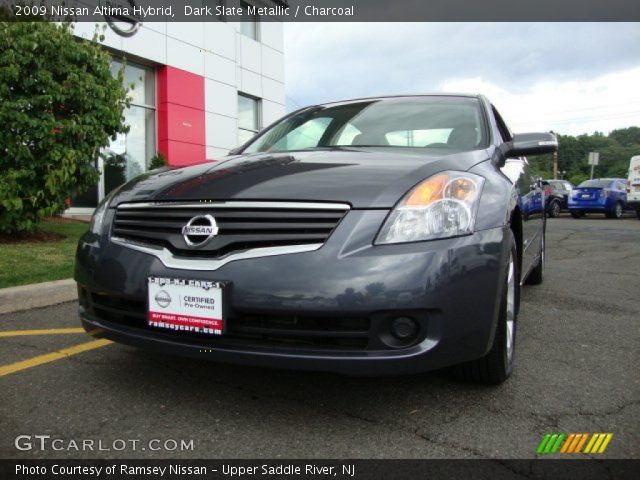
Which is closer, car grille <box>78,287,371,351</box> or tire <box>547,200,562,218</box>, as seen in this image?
car grille <box>78,287,371,351</box>

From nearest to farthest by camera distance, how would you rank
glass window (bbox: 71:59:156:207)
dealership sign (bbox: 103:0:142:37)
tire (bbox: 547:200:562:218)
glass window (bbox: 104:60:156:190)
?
dealership sign (bbox: 103:0:142:37), glass window (bbox: 71:59:156:207), glass window (bbox: 104:60:156:190), tire (bbox: 547:200:562:218)

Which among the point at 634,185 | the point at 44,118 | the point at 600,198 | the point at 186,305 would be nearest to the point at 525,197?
the point at 186,305

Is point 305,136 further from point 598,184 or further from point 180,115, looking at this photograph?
point 598,184

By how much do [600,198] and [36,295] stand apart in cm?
1716

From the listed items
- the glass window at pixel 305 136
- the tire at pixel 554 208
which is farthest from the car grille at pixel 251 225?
the tire at pixel 554 208

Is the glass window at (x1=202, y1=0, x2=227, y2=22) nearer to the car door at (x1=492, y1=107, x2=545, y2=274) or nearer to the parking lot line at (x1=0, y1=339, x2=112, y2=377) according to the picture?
the car door at (x1=492, y1=107, x2=545, y2=274)

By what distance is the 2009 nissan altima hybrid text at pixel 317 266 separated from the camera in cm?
177

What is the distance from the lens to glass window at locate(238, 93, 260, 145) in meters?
14.2

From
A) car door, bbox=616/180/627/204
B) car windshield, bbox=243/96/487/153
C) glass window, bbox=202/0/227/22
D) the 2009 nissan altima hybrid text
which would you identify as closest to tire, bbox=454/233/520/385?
the 2009 nissan altima hybrid text

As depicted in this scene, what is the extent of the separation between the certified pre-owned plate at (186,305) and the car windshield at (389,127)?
125 cm

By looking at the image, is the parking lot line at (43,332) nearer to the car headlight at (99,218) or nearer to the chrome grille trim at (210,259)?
the car headlight at (99,218)

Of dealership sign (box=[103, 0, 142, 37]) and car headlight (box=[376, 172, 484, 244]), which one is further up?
dealership sign (box=[103, 0, 142, 37])

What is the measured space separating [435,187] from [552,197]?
18.8 meters
